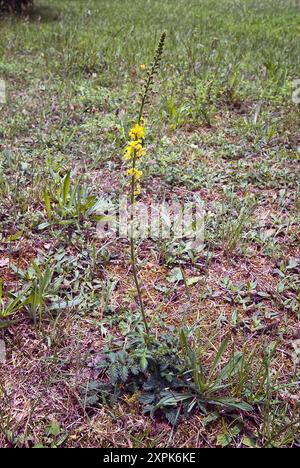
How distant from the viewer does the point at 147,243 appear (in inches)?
116

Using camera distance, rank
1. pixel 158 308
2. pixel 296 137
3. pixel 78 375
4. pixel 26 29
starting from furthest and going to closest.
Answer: pixel 26 29, pixel 296 137, pixel 158 308, pixel 78 375

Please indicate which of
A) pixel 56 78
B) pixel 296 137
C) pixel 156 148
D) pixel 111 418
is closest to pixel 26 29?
pixel 56 78

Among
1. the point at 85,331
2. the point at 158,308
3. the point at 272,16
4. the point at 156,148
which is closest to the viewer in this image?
the point at 85,331

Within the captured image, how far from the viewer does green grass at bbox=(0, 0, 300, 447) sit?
1.96 meters

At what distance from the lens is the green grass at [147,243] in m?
1.96

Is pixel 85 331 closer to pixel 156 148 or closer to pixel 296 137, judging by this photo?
pixel 156 148

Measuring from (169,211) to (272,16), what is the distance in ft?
29.4

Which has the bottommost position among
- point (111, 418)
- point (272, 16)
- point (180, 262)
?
point (111, 418)

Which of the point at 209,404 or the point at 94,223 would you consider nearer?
the point at 209,404

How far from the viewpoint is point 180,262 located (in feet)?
9.14

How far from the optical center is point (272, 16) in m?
10.0

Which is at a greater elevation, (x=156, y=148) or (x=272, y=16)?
(x=272, y=16)

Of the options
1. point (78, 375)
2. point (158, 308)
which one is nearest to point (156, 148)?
point (158, 308)

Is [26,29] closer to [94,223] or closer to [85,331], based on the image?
[94,223]
